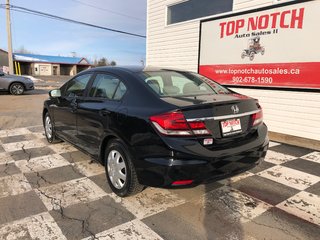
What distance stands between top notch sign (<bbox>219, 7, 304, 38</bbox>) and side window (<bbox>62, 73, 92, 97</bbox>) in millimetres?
4147

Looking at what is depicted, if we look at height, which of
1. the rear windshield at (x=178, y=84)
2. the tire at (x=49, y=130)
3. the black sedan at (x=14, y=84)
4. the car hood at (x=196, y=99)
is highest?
the rear windshield at (x=178, y=84)

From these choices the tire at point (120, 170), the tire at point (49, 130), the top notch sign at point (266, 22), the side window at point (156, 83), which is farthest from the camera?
the top notch sign at point (266, 22)

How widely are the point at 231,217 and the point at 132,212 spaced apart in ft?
3.45

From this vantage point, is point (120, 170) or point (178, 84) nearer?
point (120, 170)

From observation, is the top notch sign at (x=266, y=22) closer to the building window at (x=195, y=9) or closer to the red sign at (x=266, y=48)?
the red sign at (x=266, y=48)

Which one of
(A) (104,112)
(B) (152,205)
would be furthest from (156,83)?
(B) (152,205)

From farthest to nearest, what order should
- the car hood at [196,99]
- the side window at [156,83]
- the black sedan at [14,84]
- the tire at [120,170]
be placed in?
1. the black sedan at [14,84]
2. the side window at [156,83]
3. the tire at [120,170]
4. the car hood at [196,99]

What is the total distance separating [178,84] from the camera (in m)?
3.71

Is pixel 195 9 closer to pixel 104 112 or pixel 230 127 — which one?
pixel 104 112

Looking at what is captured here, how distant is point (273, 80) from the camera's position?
20.9 ft

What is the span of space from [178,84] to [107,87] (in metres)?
0.93

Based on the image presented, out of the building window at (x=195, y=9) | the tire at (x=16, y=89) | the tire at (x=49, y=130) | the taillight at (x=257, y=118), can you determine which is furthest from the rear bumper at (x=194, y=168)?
the tire at (x=16, y=89)

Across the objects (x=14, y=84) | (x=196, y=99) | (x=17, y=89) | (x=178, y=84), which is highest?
(x=178, y=84)

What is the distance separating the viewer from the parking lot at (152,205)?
2789mm
